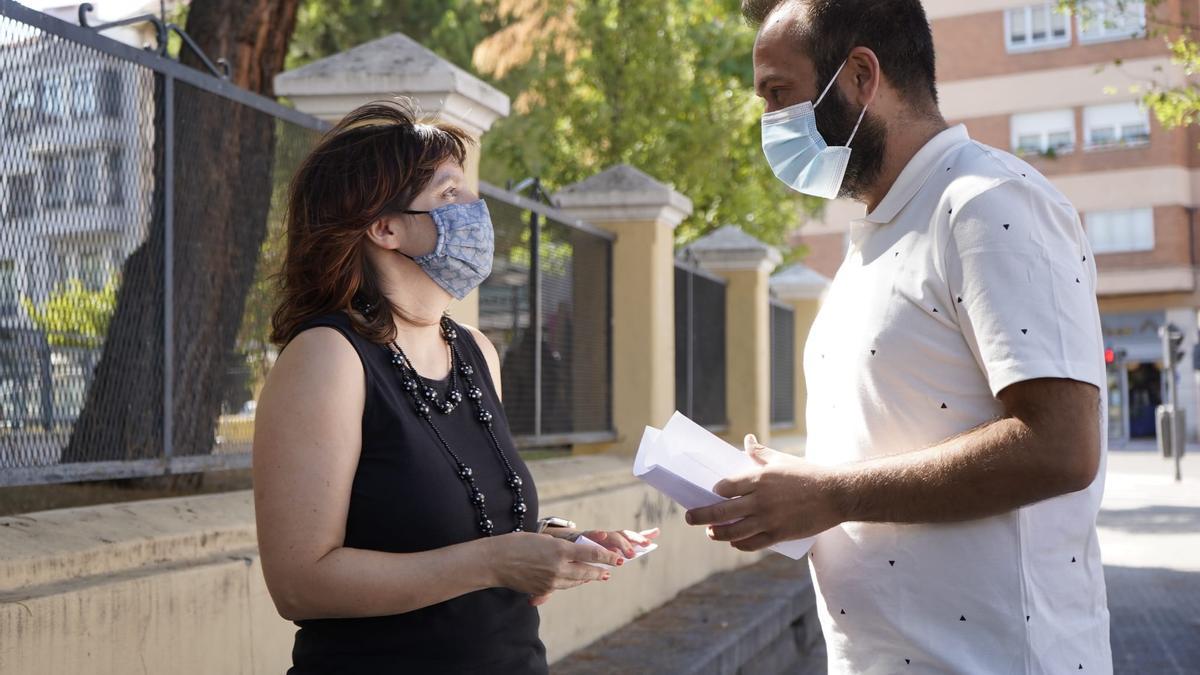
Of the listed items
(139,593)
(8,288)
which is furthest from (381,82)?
(139,593)

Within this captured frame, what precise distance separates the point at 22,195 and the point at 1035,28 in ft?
132

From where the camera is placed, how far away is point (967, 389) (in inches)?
85.1

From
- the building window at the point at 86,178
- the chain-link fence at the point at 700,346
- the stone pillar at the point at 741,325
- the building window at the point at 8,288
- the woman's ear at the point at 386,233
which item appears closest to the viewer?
the woman's ear at the point at 386,233

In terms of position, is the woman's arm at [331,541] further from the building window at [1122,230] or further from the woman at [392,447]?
the building window at [1122,230]

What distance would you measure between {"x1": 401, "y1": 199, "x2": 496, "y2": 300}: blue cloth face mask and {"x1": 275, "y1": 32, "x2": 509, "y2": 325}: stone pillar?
268 centimetres

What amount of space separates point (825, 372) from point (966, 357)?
1.03ft

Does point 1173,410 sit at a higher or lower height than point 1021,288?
lower

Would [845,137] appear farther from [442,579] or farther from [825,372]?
[442,579]

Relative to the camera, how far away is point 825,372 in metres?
2.40

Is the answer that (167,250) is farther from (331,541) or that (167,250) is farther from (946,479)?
(946,479)

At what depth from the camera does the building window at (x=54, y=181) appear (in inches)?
147

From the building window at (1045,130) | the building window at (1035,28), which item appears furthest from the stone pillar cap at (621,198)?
the building window at (1035,28)

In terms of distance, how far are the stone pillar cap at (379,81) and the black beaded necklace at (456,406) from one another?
9.36 ft

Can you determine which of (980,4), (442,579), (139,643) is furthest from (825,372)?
(980,4)
